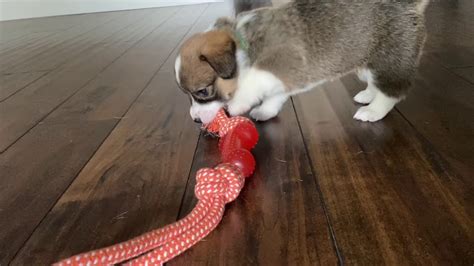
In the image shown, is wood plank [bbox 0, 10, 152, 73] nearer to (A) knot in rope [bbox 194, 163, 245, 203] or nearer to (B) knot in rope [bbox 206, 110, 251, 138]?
(B) knot in rope [bbox 206, 110, 251, 138]

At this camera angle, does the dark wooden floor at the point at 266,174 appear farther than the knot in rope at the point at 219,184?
No

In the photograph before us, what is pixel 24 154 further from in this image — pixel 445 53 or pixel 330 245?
pixel 445 53

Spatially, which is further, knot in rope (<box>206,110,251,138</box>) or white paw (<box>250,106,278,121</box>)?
white paw (<box>250,106,278,121</box>)

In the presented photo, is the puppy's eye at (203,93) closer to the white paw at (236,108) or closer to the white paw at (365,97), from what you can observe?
the white paw at (236,108)

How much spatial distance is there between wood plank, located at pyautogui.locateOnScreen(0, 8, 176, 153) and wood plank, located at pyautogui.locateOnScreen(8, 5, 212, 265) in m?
0.29

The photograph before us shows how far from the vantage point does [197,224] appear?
1.01 metres

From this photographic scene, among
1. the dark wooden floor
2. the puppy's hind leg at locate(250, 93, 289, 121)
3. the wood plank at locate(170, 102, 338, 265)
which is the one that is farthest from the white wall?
the wood plank at locate(170, 102, 338, 265)

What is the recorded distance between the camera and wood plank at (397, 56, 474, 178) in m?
1.29

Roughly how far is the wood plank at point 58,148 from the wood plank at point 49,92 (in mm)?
54

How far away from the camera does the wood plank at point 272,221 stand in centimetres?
93

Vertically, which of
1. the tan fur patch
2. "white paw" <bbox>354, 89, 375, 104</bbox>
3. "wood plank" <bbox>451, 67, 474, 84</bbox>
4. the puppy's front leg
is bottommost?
"wood plank" <bbox>451, 67, 474, 84</bbox>

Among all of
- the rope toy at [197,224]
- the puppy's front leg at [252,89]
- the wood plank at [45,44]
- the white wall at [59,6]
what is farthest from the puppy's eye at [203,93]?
the white wall at [59,6]

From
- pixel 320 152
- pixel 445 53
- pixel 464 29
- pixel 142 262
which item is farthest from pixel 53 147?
pixel 464 29

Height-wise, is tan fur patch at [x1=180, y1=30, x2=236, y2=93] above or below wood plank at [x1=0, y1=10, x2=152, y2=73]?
above
